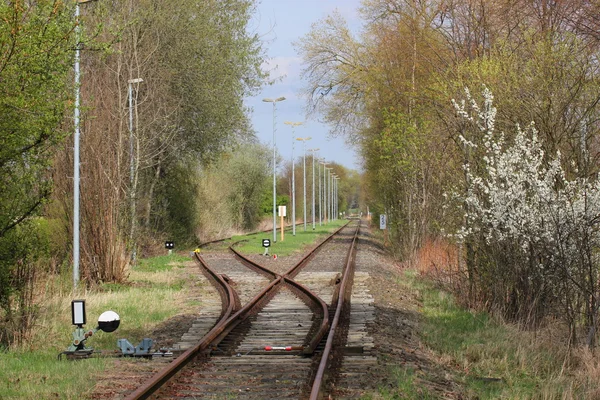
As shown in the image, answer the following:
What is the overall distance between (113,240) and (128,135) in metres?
6.86

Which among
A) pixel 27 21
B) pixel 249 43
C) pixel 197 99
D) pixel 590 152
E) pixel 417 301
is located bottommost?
pixel 417 301

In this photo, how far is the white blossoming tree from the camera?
40.9ft

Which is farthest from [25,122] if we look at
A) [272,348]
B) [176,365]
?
[272,348]

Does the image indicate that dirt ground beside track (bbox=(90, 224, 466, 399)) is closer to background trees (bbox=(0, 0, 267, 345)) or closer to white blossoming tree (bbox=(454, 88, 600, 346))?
white blossoming tree (bbox=(454, 88, 600, 346))

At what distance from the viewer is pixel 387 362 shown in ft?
32.6

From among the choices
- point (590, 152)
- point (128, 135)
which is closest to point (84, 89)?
point (128, 135)

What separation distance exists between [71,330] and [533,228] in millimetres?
7543

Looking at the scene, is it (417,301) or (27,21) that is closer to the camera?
(27,21)

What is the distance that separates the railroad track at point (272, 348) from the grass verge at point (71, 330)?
3.07 ft

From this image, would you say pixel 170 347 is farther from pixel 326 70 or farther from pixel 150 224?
pixel 326 70

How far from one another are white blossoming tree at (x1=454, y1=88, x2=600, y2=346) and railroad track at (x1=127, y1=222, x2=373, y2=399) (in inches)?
108

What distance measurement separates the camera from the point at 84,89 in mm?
19125

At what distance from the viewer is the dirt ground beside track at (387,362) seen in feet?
27.9

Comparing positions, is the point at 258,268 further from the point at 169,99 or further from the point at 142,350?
the point at 142,350
